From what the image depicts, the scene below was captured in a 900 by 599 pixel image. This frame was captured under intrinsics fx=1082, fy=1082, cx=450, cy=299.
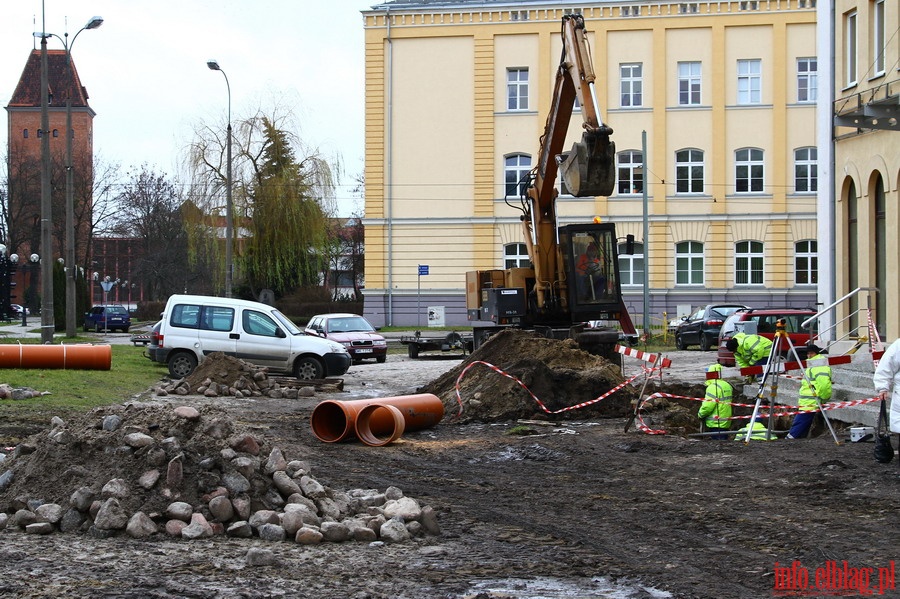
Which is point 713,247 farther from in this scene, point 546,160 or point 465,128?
point 546,160

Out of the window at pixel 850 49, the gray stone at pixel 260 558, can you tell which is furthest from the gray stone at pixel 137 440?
the window at pixel 850 49

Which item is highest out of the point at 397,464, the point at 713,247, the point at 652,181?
the point at 652,181

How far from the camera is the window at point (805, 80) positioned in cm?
4881

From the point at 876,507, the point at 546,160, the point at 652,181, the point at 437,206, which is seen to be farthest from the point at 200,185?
the point at 876,507

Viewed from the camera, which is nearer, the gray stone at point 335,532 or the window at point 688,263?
the gray stone at point 335,532

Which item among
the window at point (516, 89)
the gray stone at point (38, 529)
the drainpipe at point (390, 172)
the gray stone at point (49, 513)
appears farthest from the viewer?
the drainpipe at point (390, 172)

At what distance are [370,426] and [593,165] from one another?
6.47 metres

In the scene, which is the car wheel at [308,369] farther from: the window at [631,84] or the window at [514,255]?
the window at [631,84]

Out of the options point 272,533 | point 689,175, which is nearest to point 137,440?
point 272,533

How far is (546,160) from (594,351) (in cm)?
395

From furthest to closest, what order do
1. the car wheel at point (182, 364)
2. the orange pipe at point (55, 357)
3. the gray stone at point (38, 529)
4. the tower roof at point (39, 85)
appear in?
the tower roof at point (39, 85), the car wheel at point (182, 364), the orange pipe at point (55, 357), the gray stone at point (38, 529)

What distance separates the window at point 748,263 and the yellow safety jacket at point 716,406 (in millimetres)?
36378

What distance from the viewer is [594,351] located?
21422 mm

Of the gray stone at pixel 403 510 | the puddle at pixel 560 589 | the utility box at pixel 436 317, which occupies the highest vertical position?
the utility box at pixel 436 317
